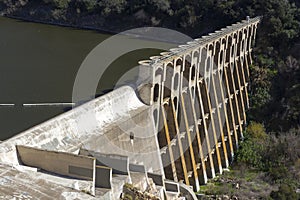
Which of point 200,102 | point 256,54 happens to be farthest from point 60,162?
point 256,54

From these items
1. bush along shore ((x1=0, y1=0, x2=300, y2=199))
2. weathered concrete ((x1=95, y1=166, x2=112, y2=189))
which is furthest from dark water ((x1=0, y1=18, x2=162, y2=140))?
weathered concrete ((x1=95, y1=166, x2=112, y2=189))

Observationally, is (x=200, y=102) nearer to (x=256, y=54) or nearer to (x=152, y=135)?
(x=152, y=135)

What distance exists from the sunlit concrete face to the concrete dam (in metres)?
0.05

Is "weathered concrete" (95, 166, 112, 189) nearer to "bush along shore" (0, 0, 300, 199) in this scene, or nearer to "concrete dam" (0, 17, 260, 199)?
"concrete dam" (0, 17, 260, 199)

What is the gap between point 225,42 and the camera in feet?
87.6

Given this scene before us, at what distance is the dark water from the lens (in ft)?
85.5

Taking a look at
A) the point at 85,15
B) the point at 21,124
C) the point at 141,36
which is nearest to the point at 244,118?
the point at 21,124

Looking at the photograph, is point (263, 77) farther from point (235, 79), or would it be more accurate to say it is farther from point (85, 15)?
point (85, 15)

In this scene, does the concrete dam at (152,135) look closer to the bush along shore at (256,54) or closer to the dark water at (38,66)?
the bush along shore at (256,54)

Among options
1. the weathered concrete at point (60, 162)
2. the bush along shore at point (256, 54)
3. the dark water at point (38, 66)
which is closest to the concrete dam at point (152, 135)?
the weathered concrete at point (60, 162)

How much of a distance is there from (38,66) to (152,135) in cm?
1743

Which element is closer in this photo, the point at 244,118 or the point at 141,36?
the point at 244,118

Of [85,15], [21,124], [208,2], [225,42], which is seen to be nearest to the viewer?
[21,124]

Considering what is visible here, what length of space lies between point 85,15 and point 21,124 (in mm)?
29564
